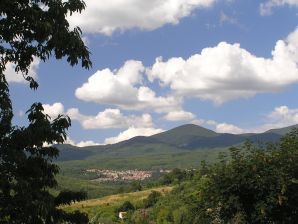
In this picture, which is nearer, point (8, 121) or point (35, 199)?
point (35, 199)

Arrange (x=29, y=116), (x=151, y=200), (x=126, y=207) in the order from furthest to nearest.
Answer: (x=126, y=207) < (x=151, y=200) < (x=29, y=116)

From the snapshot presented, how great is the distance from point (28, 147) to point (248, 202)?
2132 cm

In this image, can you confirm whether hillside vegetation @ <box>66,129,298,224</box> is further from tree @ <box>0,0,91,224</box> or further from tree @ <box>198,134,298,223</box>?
tree @ <box>0,0,91,224</box>

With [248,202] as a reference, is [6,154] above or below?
above

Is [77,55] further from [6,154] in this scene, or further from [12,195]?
[12,195]

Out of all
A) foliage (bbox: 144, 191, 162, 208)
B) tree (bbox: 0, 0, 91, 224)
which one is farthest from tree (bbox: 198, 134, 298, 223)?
foliage (bbox: 144, 191, 162, 208)

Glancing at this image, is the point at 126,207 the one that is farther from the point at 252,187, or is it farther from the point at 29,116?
the point at 29,116

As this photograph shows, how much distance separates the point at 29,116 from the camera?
39.3 ft

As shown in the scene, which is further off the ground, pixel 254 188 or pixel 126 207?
pixel 254 188

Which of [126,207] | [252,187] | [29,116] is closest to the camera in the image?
[29,116]

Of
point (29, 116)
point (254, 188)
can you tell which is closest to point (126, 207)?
point (254, 188)

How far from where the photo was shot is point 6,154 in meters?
10.7

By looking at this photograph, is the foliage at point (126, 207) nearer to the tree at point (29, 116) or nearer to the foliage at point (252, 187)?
the foliage at point (252, 187)

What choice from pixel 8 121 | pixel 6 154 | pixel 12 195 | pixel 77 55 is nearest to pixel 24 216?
pixel 12 195
